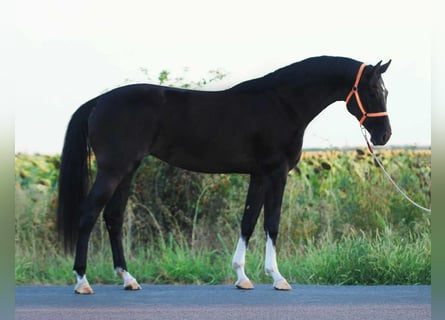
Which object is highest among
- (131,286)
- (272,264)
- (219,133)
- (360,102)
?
(360,102)

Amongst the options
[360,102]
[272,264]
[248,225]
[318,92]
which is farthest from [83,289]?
[360,102]

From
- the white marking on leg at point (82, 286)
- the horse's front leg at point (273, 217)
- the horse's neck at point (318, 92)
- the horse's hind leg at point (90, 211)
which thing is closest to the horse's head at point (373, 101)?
the horse's neck at point (318, 92)

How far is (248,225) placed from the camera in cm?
705

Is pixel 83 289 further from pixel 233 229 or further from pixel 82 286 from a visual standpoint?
pixel 233 229

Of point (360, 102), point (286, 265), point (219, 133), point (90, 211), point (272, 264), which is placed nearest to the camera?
point (90, 211)

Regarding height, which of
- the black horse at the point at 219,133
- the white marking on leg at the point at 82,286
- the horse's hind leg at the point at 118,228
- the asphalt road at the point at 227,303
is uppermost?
the black horse at the point at 219,133

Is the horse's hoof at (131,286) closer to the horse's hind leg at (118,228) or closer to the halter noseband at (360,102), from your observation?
the horse's hind leg at (118,228)

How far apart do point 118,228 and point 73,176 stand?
64cm

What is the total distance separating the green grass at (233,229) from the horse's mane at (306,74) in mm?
1991

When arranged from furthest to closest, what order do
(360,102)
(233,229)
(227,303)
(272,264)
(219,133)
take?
(233,229) → (360,102) → (219,133) → (272,264) → (227,303)

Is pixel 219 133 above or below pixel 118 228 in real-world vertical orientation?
above

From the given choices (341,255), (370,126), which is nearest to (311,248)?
(341,255)

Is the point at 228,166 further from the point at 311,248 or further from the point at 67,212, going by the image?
the point at 311,248

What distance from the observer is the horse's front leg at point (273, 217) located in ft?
22.7
